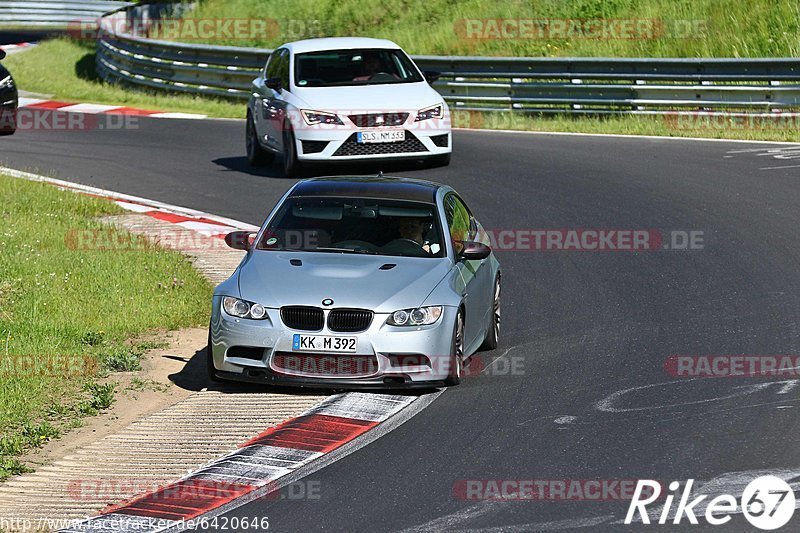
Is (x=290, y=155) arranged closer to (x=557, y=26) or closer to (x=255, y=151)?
(x=255, y=151)

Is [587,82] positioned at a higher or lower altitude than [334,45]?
lower

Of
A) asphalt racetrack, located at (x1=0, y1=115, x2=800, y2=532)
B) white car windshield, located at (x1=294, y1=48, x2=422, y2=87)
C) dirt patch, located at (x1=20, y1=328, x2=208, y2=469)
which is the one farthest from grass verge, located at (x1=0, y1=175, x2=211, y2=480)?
white car windshield, located at (x1=294, y1=48, x2=422, y2=87)

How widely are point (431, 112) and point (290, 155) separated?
1.96m

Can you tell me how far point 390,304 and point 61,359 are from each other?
103 inches

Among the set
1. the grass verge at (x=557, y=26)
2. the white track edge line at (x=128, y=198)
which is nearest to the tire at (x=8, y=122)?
the white track edge line at (x=128, y=198)

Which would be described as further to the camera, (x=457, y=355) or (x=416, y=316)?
(x=457, y=355)

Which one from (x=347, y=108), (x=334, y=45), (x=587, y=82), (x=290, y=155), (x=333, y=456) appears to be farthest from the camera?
(x=587, y=82)

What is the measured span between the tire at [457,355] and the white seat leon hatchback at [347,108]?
28.0 ft

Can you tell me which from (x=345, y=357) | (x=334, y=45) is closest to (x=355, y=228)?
(x=345, y=357)

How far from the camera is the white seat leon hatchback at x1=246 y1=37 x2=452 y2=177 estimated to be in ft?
59.5

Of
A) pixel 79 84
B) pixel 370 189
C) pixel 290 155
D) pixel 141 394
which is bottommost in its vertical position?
pixel 79 84

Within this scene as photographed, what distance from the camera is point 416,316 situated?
9469mm

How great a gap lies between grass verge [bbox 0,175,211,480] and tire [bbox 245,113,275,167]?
12.2 ft

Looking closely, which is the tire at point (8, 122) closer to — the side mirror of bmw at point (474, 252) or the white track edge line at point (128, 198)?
the white track edge line at point (128, 198)
